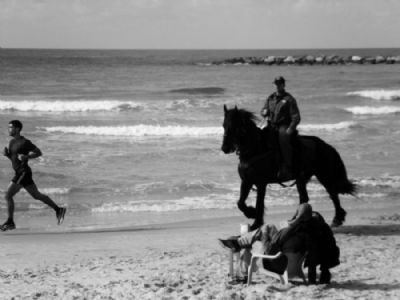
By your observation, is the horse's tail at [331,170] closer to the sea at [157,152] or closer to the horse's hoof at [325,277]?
the sea at [157,152]

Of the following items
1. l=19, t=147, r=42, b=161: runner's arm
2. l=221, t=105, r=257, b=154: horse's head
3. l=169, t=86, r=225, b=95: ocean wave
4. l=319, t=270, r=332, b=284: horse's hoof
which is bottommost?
l=319, t=270, r=332, b=284: horse's hoof

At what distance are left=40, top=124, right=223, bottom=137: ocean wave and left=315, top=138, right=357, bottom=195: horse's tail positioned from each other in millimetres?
14615

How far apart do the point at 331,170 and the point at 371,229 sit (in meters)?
1.07

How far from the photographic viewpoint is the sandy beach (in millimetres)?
7254

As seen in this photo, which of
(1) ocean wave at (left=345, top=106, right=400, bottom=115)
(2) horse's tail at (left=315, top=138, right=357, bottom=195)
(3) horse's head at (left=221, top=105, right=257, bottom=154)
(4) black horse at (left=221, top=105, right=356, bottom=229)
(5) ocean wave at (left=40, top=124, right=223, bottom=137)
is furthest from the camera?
(1) ocean wave at (left=345, top=106, right=400, bottom=115)

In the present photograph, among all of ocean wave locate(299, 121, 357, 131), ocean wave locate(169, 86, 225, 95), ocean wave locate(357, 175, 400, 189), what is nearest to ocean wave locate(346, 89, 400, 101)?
ocean wave locate(169, 86, 225, 95)

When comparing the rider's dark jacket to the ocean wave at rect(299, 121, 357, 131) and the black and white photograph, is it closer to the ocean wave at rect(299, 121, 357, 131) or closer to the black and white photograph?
the black and white photograph

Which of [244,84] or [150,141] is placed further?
[244,84]

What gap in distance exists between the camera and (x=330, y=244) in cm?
714

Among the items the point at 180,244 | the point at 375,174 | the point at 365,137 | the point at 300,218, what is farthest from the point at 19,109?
the point at 300,218

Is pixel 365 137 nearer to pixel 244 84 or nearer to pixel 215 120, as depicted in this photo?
pixel 215 120

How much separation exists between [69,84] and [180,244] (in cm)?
4364

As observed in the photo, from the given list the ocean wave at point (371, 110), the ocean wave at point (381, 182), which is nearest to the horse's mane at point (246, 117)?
the ocean wave at point (381, 182)

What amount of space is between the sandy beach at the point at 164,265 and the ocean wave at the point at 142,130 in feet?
46.6
